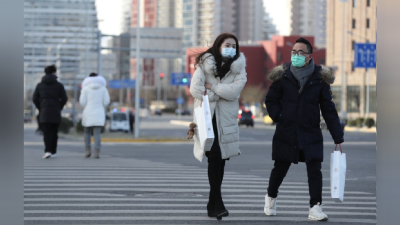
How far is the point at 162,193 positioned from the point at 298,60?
10.3 feet

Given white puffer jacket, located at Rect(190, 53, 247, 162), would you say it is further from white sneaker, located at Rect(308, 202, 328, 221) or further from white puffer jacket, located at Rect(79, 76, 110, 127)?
white puffer jacket, located at Rect(79, 76, 110, 127)

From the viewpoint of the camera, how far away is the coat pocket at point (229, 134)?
7.17 m

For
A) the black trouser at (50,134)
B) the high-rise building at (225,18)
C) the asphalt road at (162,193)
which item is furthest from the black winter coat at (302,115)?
the high-rise building at (225,18)

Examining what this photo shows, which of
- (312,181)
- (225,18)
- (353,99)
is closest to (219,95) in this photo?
(312,181)

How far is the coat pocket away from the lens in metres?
7.17

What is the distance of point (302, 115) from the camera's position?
23.6ft

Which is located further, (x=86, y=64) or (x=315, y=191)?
(x=86, y=64)

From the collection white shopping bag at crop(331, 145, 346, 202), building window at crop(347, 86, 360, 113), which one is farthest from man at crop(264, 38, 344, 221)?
building window at crop(347, 86, 360, 113)

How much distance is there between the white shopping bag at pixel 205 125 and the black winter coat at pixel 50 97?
938cm

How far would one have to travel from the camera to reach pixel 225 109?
23.8ft

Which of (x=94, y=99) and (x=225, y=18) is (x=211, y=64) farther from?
(x=225, y=18)
